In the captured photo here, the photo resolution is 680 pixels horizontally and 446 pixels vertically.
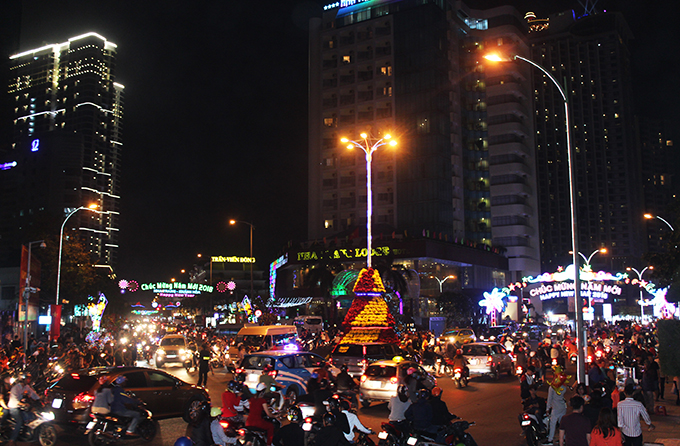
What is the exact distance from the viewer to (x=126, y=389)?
13.3 m

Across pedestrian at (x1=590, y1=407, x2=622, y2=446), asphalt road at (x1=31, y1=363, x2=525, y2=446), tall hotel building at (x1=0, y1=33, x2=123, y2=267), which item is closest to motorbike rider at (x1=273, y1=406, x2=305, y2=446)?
pedestrian at (x1=590, y1=407, x2=622, y2=446)

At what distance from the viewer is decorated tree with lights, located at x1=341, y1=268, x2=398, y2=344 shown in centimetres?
2522

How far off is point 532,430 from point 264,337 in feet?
62.6

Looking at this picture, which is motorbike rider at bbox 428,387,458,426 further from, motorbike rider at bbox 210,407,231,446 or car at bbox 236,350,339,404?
car at bbox 236,350,339,404

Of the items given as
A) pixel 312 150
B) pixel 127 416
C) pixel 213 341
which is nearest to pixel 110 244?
pixel 312 150

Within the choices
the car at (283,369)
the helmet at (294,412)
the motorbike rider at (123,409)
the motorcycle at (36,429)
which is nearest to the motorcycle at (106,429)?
the motorbike rider at (123,409)

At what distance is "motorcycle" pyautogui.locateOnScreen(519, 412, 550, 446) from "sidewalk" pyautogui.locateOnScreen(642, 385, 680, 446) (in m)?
1.81

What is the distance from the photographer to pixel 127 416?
11.6m

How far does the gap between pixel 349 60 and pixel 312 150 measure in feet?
48.3

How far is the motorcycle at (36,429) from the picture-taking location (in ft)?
36.9

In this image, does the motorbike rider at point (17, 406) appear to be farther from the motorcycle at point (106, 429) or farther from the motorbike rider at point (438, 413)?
the motorbike rider at point (438, 413)

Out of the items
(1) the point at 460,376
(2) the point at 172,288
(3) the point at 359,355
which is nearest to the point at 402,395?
(3) the point at 359,355

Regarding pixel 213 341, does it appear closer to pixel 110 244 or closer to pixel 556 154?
pixel 556 154

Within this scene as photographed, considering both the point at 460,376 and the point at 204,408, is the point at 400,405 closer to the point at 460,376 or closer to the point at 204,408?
the point at 204,408
